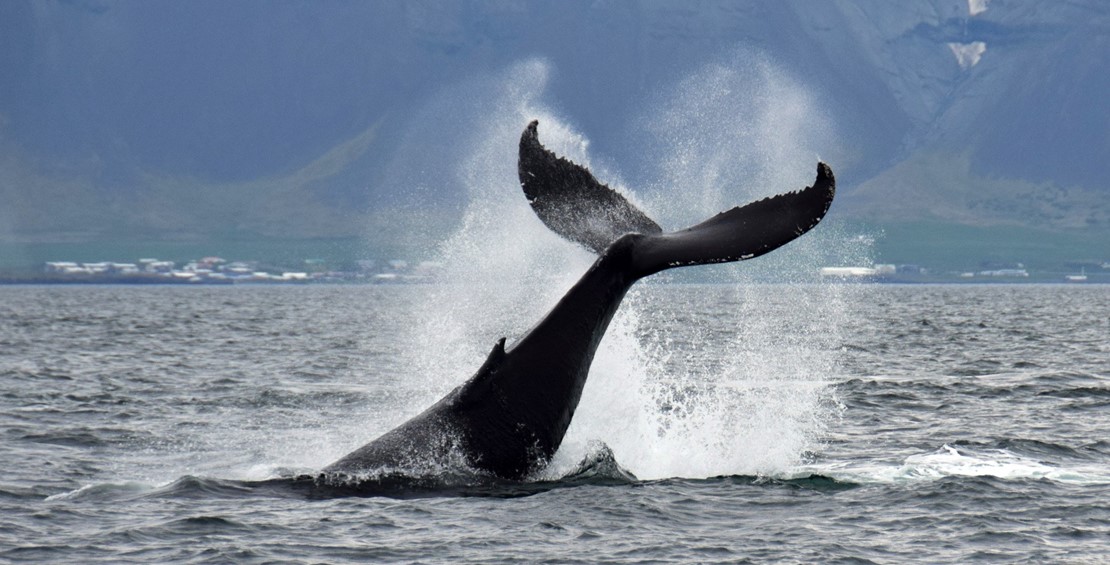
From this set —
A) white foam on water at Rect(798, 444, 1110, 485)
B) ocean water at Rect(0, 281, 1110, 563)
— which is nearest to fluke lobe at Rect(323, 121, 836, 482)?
ocean water at Rect(0, 281, 1110, 563)

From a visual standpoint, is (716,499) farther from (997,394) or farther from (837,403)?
(997,394)

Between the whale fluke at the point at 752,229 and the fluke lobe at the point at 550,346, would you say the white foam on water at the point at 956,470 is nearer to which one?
the fluke lobe at the point at 550,346

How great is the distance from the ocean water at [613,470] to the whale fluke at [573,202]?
200cm

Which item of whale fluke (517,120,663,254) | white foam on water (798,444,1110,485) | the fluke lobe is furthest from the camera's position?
white foam on water (798,444,1110,485)

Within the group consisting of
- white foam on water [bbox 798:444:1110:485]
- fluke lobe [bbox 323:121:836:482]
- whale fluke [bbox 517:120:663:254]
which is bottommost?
white foam on water [bbox 798:444:1110:485]

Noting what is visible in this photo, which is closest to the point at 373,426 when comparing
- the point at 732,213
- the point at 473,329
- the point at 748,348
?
the point at 732,213

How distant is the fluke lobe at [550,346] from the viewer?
11711mm

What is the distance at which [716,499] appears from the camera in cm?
1253

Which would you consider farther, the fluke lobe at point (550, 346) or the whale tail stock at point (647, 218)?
the fluke lobe at point (550, 346)

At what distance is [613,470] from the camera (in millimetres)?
13266

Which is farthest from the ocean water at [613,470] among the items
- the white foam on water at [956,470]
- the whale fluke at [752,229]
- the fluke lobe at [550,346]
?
the whale fluke at [752,229]

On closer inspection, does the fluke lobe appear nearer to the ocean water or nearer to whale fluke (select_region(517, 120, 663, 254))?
whale fluke (select_region(517, 120, 663, 254))

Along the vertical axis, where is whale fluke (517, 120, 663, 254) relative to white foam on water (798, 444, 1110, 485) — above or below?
above

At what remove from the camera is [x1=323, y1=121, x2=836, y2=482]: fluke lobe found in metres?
11.7
